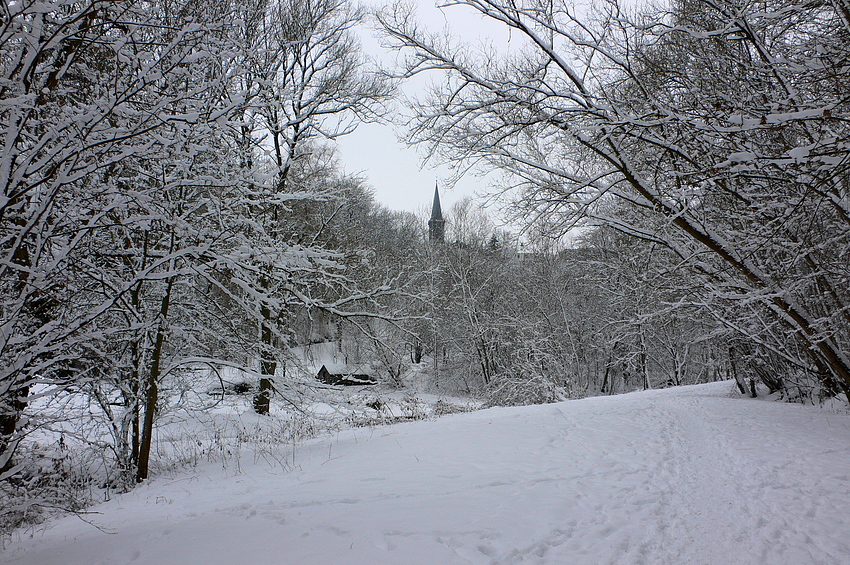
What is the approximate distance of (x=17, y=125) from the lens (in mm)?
2855

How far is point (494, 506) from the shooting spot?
3.93 meters

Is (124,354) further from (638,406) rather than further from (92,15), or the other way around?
(638,406)

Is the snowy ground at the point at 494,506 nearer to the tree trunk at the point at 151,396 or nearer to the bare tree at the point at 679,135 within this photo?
the tree trunk at the point at 151,396

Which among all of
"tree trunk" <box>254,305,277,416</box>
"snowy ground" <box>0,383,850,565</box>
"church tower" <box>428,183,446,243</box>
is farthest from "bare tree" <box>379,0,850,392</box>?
"church tower" <box>428,183,446,243</box>

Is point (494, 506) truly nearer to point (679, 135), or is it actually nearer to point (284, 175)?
point (679, 135)

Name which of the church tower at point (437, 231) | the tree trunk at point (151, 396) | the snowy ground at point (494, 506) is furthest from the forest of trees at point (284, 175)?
the church tower at point (437, 231)

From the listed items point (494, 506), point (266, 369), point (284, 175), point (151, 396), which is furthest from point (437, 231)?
point (494, 506)

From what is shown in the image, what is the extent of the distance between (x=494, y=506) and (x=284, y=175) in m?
9.77

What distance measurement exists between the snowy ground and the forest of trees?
919mm

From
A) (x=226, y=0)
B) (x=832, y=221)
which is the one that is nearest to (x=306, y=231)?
(x=226, y=0)

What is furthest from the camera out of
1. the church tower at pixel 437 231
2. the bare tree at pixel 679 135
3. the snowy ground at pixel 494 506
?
the church tower at pixel 437 231

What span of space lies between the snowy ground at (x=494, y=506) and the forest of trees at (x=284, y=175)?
0.92m

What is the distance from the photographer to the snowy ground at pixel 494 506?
3.21 meters

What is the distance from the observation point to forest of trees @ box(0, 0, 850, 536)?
3.27 metres
